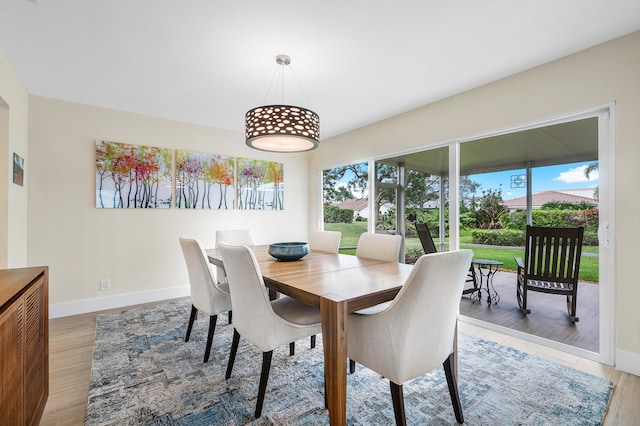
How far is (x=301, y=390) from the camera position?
1832 mm

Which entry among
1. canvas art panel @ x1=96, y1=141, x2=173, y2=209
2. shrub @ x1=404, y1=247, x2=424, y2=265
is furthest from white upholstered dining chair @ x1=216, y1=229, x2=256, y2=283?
shrub @ x1=404, y1=247, x2=424, y2=265

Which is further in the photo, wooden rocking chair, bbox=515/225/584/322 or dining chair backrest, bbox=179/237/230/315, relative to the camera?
wooden rocking chair, bbox=515/225/584/322

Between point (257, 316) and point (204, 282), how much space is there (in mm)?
774

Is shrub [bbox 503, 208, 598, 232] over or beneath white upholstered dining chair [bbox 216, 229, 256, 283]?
over

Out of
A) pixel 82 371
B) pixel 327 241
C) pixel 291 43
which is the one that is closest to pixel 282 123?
pixel 291 43

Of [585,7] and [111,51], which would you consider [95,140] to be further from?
[585,7]

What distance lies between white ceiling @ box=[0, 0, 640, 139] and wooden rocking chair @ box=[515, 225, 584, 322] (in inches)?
58.5

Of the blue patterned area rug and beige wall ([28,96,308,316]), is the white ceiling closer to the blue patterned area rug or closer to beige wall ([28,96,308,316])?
beige wall ([28,96,308,316])

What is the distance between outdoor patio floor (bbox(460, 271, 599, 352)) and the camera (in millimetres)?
2453

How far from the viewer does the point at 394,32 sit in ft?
6.73

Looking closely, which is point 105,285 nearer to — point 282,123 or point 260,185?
point 260,185

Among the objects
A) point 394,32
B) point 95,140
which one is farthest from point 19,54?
point 394,32

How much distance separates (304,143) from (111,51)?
1.65 meters

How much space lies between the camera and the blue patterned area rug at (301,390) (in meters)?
1.58
